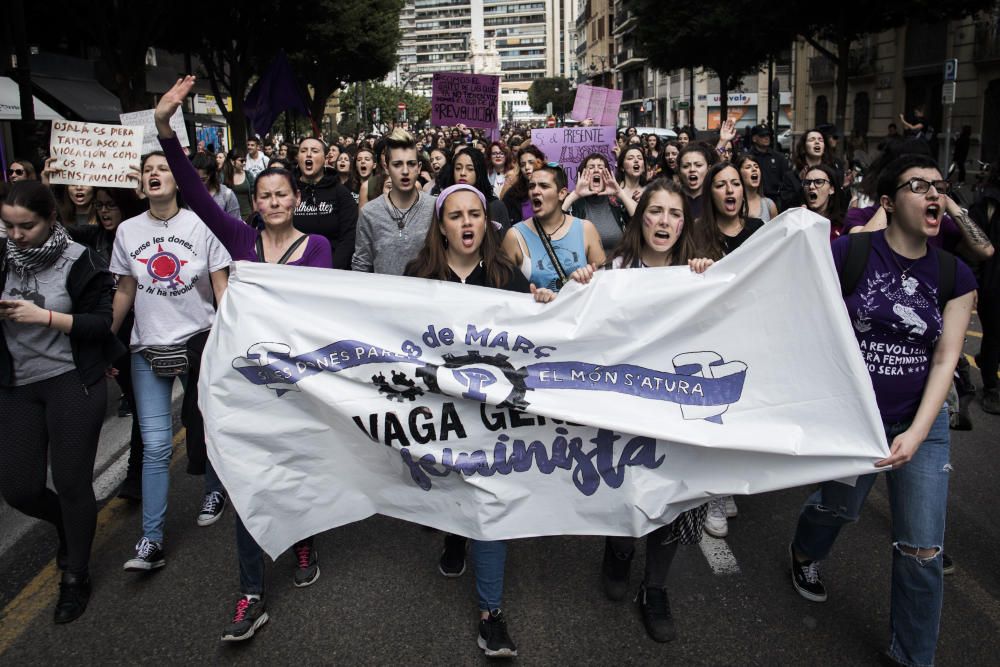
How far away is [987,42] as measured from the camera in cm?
2833

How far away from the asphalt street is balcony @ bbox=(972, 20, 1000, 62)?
28581 mm

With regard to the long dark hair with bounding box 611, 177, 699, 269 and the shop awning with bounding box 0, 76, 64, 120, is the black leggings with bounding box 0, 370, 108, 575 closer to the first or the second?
the long dark hair with bounding box 611, 177, 699, 269

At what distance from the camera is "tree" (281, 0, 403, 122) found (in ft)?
115

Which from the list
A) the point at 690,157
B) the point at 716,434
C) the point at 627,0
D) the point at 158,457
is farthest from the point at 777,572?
the point at 627,0

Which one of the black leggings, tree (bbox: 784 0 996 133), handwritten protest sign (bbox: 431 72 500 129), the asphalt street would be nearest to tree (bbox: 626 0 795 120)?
tree (bbox: 784 0 996 133)

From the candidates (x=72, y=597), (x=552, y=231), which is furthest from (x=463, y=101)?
(x=72, y=597)

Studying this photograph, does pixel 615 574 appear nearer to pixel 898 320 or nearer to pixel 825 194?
pixel 898 320

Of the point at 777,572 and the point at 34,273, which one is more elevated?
the point at 34,273

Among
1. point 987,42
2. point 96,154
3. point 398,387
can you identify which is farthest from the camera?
point 987,42

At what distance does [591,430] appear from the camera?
129 inches

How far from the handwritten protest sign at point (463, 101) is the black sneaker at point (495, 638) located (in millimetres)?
8685

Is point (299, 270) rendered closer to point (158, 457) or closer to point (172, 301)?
point (172, 301)

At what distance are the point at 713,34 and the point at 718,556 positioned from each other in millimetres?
30552

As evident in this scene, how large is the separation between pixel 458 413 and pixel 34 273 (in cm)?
192
